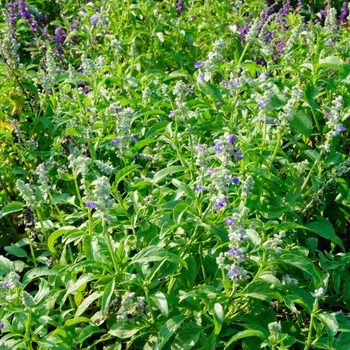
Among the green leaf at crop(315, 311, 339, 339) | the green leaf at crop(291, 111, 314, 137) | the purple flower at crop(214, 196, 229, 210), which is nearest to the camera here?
the green leaf at crop(315, 311, 339, 339)

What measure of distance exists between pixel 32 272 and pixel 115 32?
3.46 m

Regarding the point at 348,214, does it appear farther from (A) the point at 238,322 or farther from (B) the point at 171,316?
(B) the point at 171,316

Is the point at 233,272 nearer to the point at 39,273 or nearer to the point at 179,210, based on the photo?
the point at 179,210

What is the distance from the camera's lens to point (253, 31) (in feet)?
13.9

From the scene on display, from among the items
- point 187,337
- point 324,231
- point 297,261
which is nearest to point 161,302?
point 187,337

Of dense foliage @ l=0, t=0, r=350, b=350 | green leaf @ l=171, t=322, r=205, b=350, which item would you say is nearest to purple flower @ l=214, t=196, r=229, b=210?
dense foliage @ l=0, t=0, r=350, b=350

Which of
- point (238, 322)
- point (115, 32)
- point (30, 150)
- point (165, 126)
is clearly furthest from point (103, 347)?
point (115, 32)

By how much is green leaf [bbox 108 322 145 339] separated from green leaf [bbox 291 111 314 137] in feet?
5.15

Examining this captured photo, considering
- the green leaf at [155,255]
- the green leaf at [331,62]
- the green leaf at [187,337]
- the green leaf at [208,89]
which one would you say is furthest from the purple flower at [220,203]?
the green leaf at [331,62]

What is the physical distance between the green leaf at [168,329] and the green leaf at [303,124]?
1487mm

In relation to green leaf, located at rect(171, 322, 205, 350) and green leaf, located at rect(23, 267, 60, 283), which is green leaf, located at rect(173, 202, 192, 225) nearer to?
green leaf, located at rect(171, 322, 205, 350)

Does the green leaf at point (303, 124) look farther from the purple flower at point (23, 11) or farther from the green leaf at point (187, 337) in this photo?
the purple flower at point (23, 11)

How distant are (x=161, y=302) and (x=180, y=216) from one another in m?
0.40

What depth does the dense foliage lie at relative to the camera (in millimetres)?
2869
